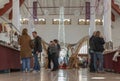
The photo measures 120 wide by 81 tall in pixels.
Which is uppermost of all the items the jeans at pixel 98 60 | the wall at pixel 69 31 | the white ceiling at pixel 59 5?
the white ceiling at pixel 59 5

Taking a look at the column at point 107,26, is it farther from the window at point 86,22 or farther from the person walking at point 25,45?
the window at point 86,22

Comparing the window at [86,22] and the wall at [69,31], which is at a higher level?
the window at [86,22]

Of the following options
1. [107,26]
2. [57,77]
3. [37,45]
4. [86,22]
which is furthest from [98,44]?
[86,22]

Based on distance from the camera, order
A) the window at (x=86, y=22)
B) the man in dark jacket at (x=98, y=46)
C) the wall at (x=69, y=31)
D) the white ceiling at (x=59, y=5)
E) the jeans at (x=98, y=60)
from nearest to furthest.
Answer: the man in dark jacket at (x=98, y=46) < the jeans at (x=98, y=60) < the white ceiling at (x=59, y=5) < the wall at (x=69, y=31) < the window at (x=86, y=22)

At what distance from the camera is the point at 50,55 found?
15039 mm

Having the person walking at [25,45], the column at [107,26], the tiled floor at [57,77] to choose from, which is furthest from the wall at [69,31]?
the tiled floor at [57,77]

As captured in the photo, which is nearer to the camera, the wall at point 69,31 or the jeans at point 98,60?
the jeans at point 98,60

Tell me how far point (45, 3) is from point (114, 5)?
8203mm

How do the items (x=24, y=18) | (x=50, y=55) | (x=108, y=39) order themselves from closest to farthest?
(x=50, y=55), (x=108, y=39), (x=24, y=18)

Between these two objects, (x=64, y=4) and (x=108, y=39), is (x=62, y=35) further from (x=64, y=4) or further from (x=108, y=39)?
(x=108, y=39)

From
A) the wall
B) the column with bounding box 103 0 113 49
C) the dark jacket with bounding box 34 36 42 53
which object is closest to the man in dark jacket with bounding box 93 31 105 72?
the dark jacket with bounding box 34 36 42 53

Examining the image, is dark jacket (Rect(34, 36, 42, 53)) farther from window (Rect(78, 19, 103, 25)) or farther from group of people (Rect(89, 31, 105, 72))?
window (Rect(78, 19, 103, 25))

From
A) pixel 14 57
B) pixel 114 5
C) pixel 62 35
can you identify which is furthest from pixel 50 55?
pixel 62 35

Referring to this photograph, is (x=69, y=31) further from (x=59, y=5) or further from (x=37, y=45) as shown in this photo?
(x=37, y=45)
